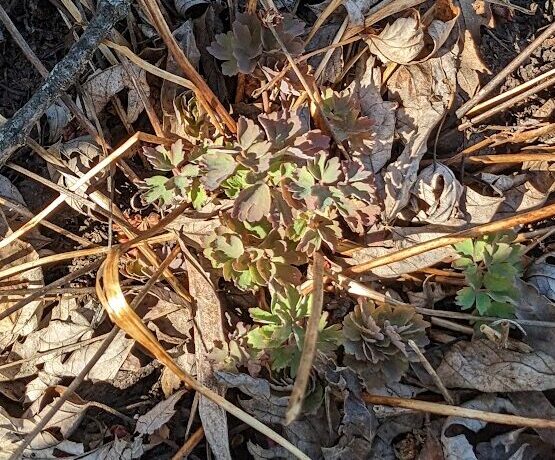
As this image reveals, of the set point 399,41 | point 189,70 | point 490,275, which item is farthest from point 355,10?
point 490,275

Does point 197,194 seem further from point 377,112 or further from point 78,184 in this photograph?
point 377,112

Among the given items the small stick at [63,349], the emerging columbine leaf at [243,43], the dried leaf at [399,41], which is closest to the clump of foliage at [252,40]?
the emerging columbine leaf at [243,43]

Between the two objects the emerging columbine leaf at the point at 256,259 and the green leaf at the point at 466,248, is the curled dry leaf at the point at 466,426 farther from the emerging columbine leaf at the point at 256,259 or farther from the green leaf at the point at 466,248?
the emerging columbine leaf at the point at 256,259

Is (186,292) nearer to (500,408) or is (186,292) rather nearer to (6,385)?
(6,385)

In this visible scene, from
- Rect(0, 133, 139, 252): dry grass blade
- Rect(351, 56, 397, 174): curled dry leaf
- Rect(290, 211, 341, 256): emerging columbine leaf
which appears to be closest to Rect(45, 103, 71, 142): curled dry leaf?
Rect(0, 133, 139, 252): dry grass blade

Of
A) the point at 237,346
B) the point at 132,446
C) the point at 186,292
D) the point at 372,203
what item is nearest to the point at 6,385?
the point at 132,446

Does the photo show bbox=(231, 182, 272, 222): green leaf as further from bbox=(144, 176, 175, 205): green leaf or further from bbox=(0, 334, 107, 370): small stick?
bbox=(0, 334, 107, 370): small stick
